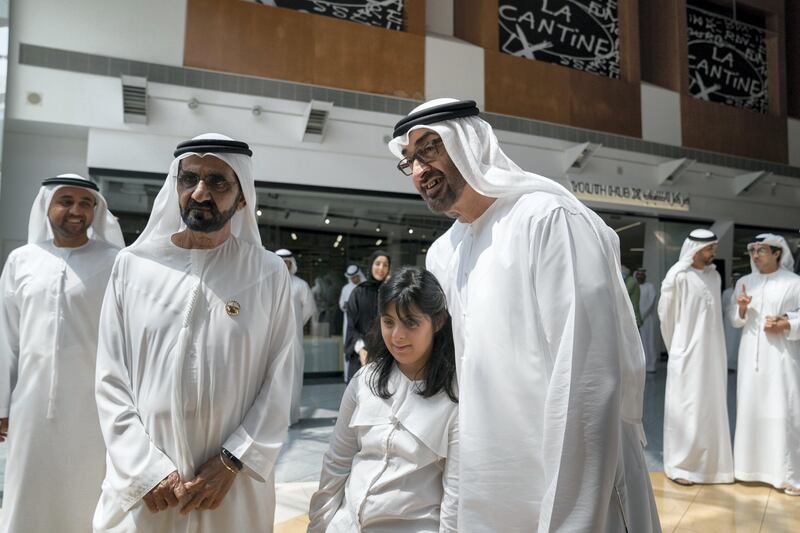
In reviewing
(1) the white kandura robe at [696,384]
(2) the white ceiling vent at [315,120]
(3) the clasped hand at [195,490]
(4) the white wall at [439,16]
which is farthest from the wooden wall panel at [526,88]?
(3) the clasped hand at [195,490]

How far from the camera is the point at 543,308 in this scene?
1.22m

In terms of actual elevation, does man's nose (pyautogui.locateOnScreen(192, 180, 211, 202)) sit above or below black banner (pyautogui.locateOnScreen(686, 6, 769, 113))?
below

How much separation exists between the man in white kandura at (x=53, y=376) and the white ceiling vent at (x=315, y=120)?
4.26 meters

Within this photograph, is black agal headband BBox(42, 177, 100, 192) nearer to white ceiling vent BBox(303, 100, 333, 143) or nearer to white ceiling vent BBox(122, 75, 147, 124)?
white ceiling vent BBox(122, 75, 147, 124)

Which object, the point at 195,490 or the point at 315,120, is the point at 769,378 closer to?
the point at 195,490

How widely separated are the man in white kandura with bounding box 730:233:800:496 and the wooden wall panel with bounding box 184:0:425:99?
462 cm

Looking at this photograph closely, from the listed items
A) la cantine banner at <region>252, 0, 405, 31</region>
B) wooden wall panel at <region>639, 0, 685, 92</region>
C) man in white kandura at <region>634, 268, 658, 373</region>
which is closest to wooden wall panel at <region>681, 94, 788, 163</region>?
wooden wall panel at <region>639, 0, 685, 92</region>

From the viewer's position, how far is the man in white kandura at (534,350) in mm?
1122

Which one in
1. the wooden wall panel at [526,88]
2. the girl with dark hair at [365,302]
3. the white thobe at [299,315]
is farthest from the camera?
the wooden wall panel at [526,88]

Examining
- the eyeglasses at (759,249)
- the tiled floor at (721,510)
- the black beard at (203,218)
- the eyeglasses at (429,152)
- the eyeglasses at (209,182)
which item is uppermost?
the eyeglasses at (759,249)

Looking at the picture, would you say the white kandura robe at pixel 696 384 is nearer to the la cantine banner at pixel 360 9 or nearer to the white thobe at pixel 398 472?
the white thobe at pixel 398 472

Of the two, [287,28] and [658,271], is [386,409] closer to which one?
[287,28]

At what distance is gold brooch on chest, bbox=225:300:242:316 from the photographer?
5.88ft

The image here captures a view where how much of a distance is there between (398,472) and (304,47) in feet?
20.7
